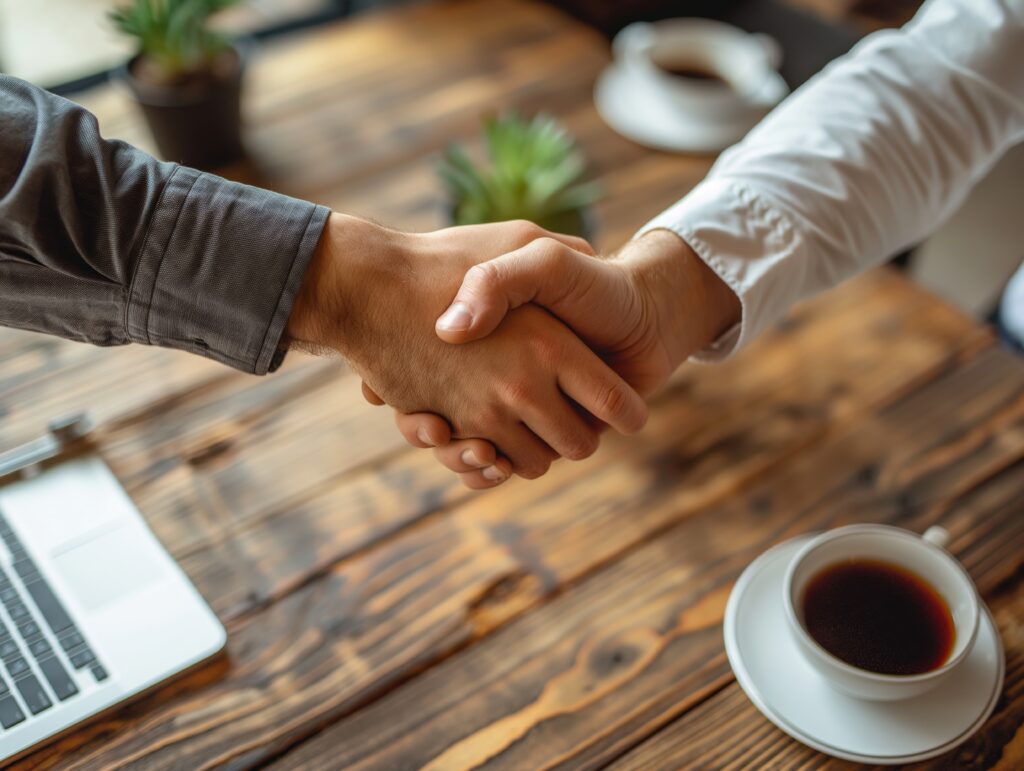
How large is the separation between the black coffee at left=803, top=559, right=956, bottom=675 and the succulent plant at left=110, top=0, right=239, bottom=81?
972mm

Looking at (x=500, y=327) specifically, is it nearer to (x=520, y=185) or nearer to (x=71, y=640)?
(x=520, y=185)

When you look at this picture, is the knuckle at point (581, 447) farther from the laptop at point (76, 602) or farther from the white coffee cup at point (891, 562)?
the laptop at point (76, 602)

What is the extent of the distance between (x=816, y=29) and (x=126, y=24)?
119cm

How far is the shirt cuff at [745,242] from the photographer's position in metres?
0.89

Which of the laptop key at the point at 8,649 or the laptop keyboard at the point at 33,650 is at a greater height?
the laptop key at the point at 8,649

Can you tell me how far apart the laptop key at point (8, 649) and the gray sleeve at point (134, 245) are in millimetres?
254

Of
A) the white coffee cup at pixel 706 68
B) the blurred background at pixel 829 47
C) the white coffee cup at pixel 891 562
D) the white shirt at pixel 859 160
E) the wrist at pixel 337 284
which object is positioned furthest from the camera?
the blurred background at pixel 829 47

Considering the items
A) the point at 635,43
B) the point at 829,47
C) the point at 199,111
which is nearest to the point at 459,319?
the point at 199,111

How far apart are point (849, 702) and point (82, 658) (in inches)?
24.1

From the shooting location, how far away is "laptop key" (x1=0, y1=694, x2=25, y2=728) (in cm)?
69

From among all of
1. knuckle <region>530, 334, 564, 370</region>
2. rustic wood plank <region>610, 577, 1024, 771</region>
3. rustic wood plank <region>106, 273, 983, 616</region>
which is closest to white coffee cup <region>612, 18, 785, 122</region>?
rustic wood plank <region>106, 273, 983, 616</region>

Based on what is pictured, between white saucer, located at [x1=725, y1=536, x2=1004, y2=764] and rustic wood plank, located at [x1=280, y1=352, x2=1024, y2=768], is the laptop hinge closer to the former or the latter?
rustic wood plank, located at [x1=280, y1=352, x2=1024, y2=768]

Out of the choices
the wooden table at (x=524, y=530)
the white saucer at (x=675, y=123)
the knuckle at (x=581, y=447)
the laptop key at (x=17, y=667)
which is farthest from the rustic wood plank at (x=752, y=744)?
the white saucer at (x=675, y=123)

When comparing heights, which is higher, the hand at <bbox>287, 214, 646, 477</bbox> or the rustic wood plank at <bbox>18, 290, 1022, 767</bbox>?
the hand at <bbox>287, 214, 646, 477</bbox>
